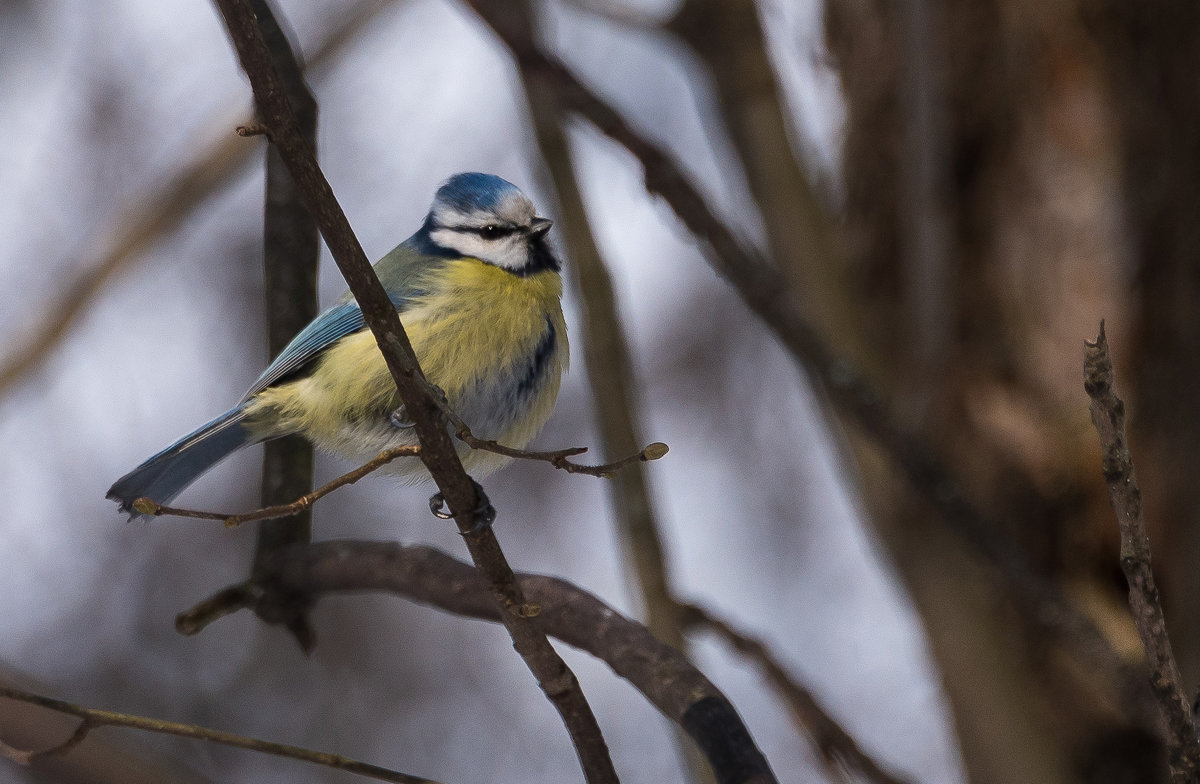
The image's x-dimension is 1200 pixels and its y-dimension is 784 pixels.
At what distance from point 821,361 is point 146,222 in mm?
3176

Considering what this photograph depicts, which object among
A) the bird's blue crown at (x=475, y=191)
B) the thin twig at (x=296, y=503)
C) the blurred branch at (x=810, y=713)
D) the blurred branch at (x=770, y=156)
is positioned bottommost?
the thin twig at (x=296, y=503)

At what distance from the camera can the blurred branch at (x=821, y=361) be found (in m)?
2.58

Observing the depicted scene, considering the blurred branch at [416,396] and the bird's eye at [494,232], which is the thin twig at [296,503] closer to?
the blurred branch at [416,396]

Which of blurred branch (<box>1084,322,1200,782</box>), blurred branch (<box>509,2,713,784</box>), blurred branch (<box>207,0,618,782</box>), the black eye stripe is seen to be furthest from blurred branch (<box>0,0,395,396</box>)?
blurred branch (<box>1084,322,1200,782</box>)

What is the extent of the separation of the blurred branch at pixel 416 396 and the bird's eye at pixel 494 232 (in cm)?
115

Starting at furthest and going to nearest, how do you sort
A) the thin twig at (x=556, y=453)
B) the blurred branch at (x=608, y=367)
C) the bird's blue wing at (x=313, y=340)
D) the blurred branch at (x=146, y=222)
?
the blurred branch at (x=146, y=222) → the blurred branch at (x=608, y=367) → the bird's blue wing at (x=313, y=340) → the thin twig at (x=556, y=453)

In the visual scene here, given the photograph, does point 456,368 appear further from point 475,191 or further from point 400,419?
point 475,191

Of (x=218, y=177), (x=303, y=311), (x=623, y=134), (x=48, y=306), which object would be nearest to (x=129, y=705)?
(x=48, y=306)

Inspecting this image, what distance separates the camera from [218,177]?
4.56 meters

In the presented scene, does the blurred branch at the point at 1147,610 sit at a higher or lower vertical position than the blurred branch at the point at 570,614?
higher

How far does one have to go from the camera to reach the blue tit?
2.32 m

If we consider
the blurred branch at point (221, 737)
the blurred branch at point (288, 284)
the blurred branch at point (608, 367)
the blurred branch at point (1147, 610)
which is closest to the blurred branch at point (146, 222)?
the blurred branch at point (608, 367)

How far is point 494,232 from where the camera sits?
274cm

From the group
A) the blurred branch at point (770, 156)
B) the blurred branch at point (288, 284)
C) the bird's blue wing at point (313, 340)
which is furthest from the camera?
the blurred branch at point (770, 156)
